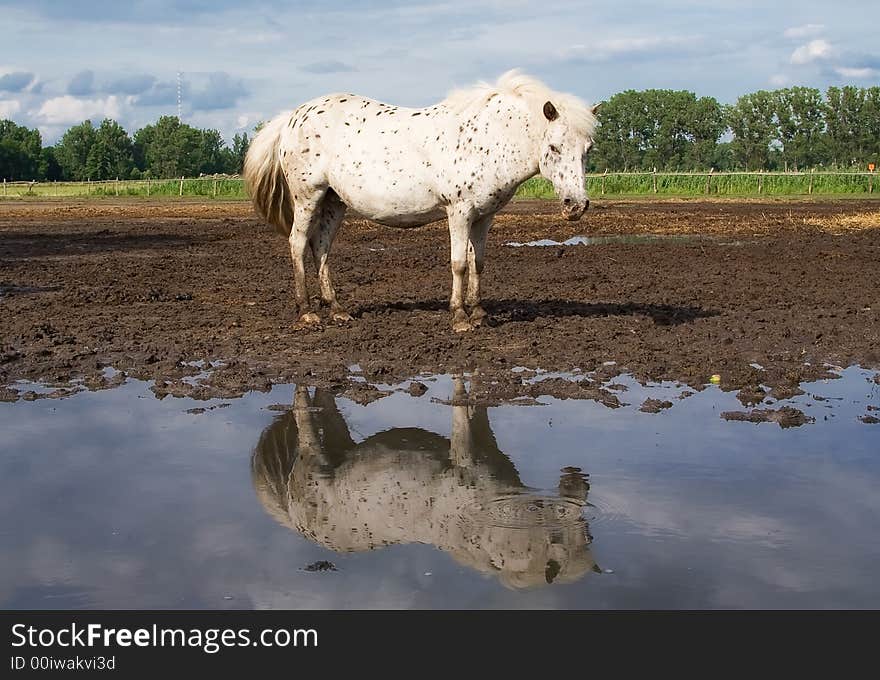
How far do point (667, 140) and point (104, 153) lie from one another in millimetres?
66866

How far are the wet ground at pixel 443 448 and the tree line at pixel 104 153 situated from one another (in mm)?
114499

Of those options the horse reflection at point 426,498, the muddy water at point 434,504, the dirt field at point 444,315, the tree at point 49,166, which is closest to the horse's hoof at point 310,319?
the dirt field at point 444,315

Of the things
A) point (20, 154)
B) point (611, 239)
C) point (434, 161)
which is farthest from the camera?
point (20, 154)

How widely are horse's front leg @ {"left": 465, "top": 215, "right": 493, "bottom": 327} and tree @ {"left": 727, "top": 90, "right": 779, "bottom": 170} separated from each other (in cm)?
10318

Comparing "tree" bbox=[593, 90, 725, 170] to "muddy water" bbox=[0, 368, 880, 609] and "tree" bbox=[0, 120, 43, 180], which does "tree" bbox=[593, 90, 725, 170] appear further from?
"muddy water" bbox=[0, 368, 880, 609]

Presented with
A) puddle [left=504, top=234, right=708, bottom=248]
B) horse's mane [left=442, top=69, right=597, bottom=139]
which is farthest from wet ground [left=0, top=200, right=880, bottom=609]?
puddle [left=504, top=234, right=708, bottom=248]

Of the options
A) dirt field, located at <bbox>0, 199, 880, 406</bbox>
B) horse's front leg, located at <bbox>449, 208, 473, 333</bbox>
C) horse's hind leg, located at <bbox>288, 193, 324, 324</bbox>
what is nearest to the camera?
dirt field, located at <bbox>0, 199, 880, 406</bbox>

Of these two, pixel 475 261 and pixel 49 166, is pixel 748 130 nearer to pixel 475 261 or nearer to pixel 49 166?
pixel 49 166

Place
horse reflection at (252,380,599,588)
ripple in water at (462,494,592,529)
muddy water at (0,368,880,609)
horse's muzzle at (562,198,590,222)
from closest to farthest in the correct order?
A: muddy water at (0,368,880,609), horse reflection at (252,380,599,588), ripple in water at (462,494,592,529), horse's muzzle at (562,198,590,222)

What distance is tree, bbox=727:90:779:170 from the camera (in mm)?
108562

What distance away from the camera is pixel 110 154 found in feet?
427

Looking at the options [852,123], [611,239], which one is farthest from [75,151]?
[611,239]
